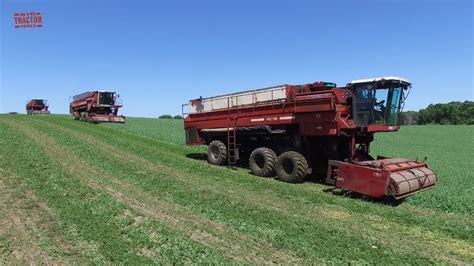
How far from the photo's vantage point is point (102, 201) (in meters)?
8.32

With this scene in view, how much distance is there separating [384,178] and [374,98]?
9.00 ft

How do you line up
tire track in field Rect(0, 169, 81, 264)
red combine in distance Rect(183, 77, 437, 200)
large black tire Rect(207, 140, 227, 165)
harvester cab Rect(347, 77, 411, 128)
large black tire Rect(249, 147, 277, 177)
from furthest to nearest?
large black tire Rect(207, 140, 227, 165), large black tire Rect(249, 147, 277, 177), harvester cab Rect(347, 77, 411, 128), red combine in distance Rect(183, 77, 437, 200), tire track in field Rect(0, 169, 81, 264)

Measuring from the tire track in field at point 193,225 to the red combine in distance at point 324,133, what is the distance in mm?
4366

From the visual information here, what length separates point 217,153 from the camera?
1565 centimetres

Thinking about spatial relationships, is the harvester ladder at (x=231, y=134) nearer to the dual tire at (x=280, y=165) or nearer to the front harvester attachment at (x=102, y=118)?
the dual tire at (x=280, y=165)


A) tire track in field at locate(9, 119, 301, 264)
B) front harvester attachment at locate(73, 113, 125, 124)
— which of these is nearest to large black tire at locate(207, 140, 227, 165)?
tire track in field at locate(9, 119, 301, 264)

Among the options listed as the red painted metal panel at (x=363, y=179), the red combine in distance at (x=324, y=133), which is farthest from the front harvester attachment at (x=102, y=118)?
the red painted metal panel at (x=363, y=179)

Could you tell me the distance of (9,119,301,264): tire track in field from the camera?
577 centimetres

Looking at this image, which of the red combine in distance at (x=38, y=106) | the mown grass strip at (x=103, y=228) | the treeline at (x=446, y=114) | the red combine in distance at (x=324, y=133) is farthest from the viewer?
the treeline at (x=446, y=114)

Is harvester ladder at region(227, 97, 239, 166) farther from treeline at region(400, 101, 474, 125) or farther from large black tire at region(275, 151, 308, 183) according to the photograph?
treeline at region(400, 101, 474, 125)

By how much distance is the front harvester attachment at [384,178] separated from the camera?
9.27 metres

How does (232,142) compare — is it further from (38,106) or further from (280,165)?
(38,106)

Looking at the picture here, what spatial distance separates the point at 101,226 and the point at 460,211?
24.3 feet

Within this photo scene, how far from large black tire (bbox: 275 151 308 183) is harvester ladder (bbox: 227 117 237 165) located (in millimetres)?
2655
